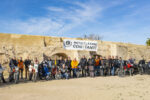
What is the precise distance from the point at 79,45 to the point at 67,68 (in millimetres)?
4046

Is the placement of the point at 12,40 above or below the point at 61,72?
above

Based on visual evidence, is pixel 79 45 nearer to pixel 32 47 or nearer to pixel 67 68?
pixel 32 47

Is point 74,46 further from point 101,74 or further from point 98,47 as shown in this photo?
point 101,74

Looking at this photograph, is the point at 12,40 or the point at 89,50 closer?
the point at 12,40

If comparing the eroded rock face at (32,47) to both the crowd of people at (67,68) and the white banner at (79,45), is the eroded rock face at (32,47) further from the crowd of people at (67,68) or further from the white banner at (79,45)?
the crowd of people at (67,68)

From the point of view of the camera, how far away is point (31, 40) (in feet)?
42.0

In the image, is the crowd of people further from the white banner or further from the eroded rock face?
the white banner

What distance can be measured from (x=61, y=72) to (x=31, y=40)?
14.3 ft

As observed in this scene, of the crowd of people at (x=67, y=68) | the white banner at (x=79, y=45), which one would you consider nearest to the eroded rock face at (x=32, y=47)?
the white banner at (x=79, y=45)

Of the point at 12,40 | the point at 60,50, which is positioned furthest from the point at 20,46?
the point at 60,50

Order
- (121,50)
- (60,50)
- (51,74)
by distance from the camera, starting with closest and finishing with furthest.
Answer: (51,74) < (60,50) < (121,50)

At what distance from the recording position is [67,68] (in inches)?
405

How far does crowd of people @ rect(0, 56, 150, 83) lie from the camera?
9.00 m

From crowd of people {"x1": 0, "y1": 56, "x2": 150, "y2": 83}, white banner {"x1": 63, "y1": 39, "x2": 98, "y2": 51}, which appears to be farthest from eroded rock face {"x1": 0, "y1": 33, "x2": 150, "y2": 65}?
crowd of people {"x1": 0, "y1": 56, "x2": 150, "y2": 83}
